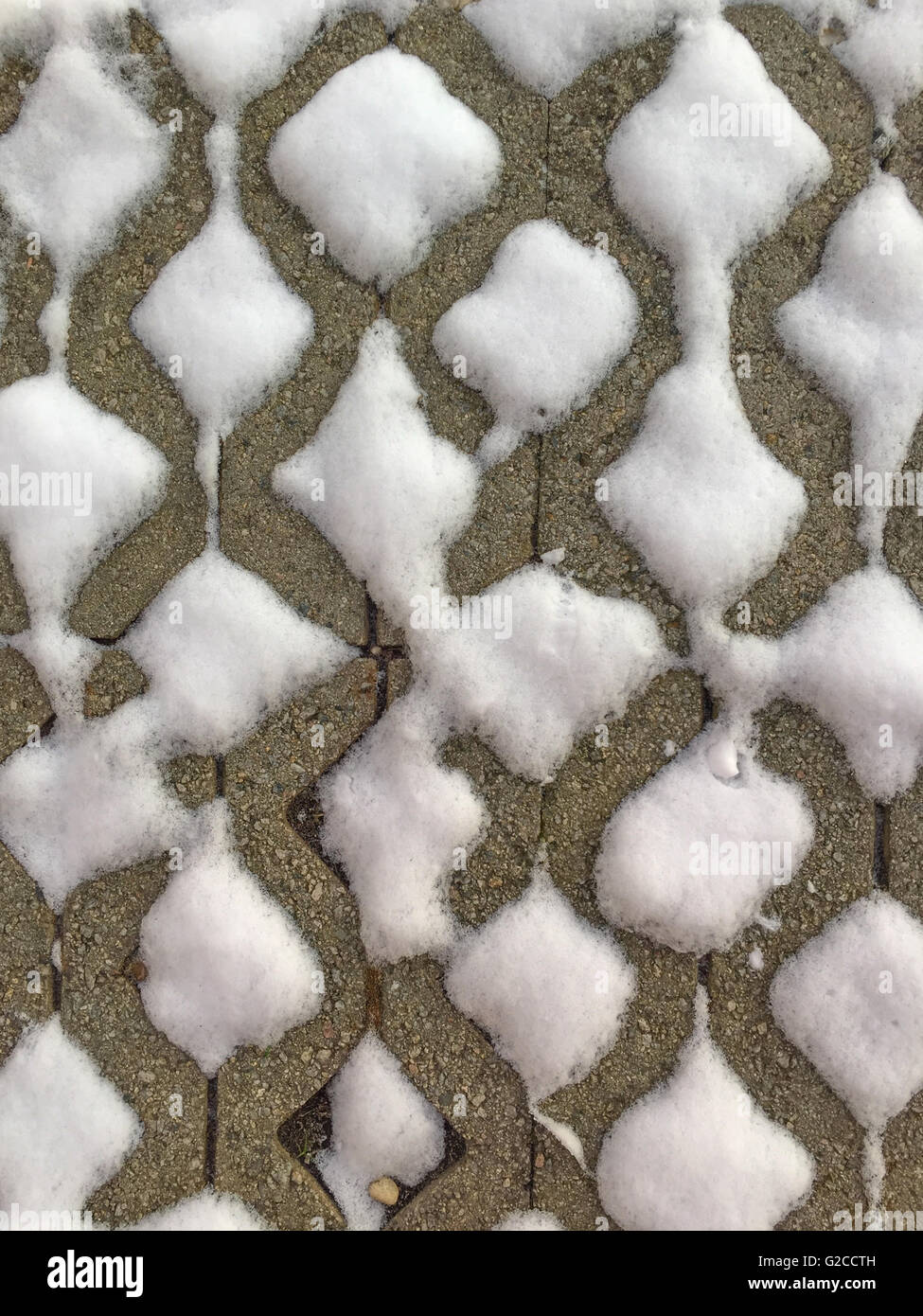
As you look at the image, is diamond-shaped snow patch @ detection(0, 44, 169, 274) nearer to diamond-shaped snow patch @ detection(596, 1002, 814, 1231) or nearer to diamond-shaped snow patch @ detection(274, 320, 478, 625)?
diamond-shaped snow patch @ detection(274, 320, 478, 625)

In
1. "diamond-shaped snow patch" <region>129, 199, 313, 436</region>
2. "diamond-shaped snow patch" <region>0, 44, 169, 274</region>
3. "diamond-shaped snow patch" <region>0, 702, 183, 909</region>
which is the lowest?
"diamond-shaped snow patch" <region>0, 702, 183, 909</region>

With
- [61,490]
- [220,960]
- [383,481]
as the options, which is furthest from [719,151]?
[220,960]

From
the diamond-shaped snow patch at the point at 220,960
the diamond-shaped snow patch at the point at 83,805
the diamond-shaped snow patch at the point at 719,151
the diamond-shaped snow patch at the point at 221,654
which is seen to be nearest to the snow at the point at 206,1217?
the diamond-shaped snow patch at the point at 220,960

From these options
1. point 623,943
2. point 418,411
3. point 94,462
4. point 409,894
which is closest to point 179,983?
point 409,894

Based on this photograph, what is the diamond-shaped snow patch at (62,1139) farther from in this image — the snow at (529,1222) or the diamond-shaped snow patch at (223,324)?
the diamond-shaped snow patch at (223,324)

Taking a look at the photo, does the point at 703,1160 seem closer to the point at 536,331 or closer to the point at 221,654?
the point at 221,654

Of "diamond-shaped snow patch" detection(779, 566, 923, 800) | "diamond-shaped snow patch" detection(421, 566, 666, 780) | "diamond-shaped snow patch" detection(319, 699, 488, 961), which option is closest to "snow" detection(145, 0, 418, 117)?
"diamond-shaped snow patch" detection(421, 566, 666, 780)
